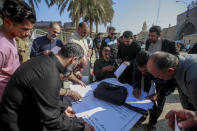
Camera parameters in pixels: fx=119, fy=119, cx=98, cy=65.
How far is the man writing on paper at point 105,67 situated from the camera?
2607mm

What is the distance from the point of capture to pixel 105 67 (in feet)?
8.52

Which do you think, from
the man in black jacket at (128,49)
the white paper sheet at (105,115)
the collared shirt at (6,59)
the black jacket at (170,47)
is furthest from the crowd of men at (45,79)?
the man in black jacket at (128,49)

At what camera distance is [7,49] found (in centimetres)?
111

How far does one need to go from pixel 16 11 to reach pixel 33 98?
827mm

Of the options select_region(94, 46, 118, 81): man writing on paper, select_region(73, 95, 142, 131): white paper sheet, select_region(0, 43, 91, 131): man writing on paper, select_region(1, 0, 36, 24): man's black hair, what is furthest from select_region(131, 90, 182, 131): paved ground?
select_region(1, 0, 36, 24): man's black hair

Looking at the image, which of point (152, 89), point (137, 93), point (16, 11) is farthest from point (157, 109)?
point (16, 11)

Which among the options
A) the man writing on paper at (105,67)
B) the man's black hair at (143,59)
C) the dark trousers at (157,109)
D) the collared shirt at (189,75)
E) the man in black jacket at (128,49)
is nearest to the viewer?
the collared shirt at (189,75)

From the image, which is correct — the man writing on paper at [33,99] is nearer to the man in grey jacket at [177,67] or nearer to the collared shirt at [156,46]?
the man in grey jacket at [177,67]

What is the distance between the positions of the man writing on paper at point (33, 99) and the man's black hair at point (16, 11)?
1.69ft

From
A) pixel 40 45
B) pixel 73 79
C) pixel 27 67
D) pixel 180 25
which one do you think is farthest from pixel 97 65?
pixel 180 25

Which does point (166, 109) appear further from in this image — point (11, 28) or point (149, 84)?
point (11, 28)

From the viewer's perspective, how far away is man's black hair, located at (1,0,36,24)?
109cm

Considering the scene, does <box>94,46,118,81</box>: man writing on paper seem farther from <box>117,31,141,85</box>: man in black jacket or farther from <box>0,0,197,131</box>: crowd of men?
<box>0,0,197,131</box>: crowd of men

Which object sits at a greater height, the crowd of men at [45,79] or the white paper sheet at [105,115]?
the crowd of men at [45,79]
